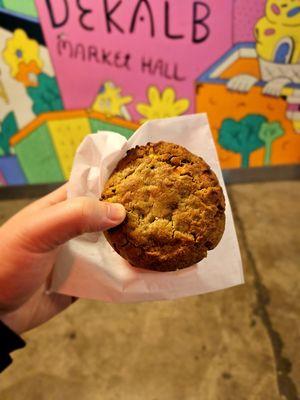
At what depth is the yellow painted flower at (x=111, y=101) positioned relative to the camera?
2.32 meters

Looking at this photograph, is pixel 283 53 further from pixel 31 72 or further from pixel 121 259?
pixel 121 259

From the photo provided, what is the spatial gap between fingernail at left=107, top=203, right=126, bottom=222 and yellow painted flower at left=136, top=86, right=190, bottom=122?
A: 4.96ft

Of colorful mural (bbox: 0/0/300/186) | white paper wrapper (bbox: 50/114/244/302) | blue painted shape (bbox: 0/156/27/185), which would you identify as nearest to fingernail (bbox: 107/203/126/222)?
white paper wrapper (bbox: 50/114/244/302)

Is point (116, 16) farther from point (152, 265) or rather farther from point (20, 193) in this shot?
point (152, 265)

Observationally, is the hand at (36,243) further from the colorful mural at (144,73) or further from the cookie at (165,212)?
the colorful mural at (144,73)

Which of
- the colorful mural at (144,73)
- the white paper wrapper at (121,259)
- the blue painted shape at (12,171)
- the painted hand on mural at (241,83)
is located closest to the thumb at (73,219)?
the white paper wrapper at (121,259)

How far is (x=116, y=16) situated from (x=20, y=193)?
1382mm

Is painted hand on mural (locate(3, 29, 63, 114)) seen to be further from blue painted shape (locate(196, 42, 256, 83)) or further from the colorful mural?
blue painted shape (locate(196, 42, 256, 83))

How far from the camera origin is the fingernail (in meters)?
0.94

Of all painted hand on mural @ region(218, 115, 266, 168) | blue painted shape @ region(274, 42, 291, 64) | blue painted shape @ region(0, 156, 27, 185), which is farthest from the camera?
blue painted shape @ region(0, 156, 27, 185)

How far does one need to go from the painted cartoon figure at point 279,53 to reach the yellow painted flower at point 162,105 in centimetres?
31

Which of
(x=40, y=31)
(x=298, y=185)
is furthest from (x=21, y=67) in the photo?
→ (x=298, y=185)

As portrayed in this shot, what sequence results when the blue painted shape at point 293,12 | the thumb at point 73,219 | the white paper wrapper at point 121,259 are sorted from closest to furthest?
the thumb at point 73,219 < the white paper wrapper at point 121,259 < the blue painted shape at point 293,12

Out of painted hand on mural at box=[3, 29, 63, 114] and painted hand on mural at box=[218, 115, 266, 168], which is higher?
painted hand on mural at box=[3, 29, 63, 114]
